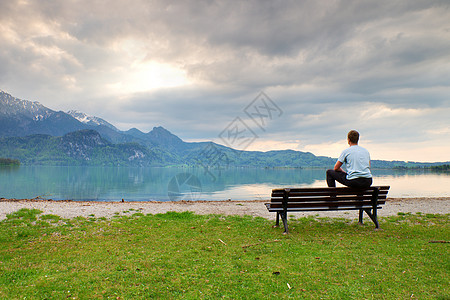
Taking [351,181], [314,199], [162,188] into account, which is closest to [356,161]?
[351,181]

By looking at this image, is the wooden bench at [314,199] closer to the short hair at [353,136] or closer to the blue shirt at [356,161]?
the blue shirt at [356,161]

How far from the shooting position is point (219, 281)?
5.21 m

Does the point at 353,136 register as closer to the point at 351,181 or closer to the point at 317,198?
the point at 351,181

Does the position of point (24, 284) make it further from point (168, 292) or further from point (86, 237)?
point (86, 237)

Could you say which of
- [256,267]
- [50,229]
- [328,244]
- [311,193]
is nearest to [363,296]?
[256,267]

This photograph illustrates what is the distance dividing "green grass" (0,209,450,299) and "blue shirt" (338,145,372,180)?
2.07 metres

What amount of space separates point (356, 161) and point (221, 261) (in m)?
5.94

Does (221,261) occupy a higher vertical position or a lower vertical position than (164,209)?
higher

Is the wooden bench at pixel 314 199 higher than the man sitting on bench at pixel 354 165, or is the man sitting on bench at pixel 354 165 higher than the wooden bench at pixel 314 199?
the man sitting on bench at pixel 354 165

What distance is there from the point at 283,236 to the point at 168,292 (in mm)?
5118

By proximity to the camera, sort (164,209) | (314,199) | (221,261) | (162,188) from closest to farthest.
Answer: (221,261) → (314,199) → (164,209) → (162,188)

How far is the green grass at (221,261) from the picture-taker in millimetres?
4840

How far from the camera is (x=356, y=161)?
9219 millimetres

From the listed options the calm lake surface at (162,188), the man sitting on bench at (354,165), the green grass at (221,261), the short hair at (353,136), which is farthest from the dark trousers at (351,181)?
A: the calm lake surface at (162,188)
